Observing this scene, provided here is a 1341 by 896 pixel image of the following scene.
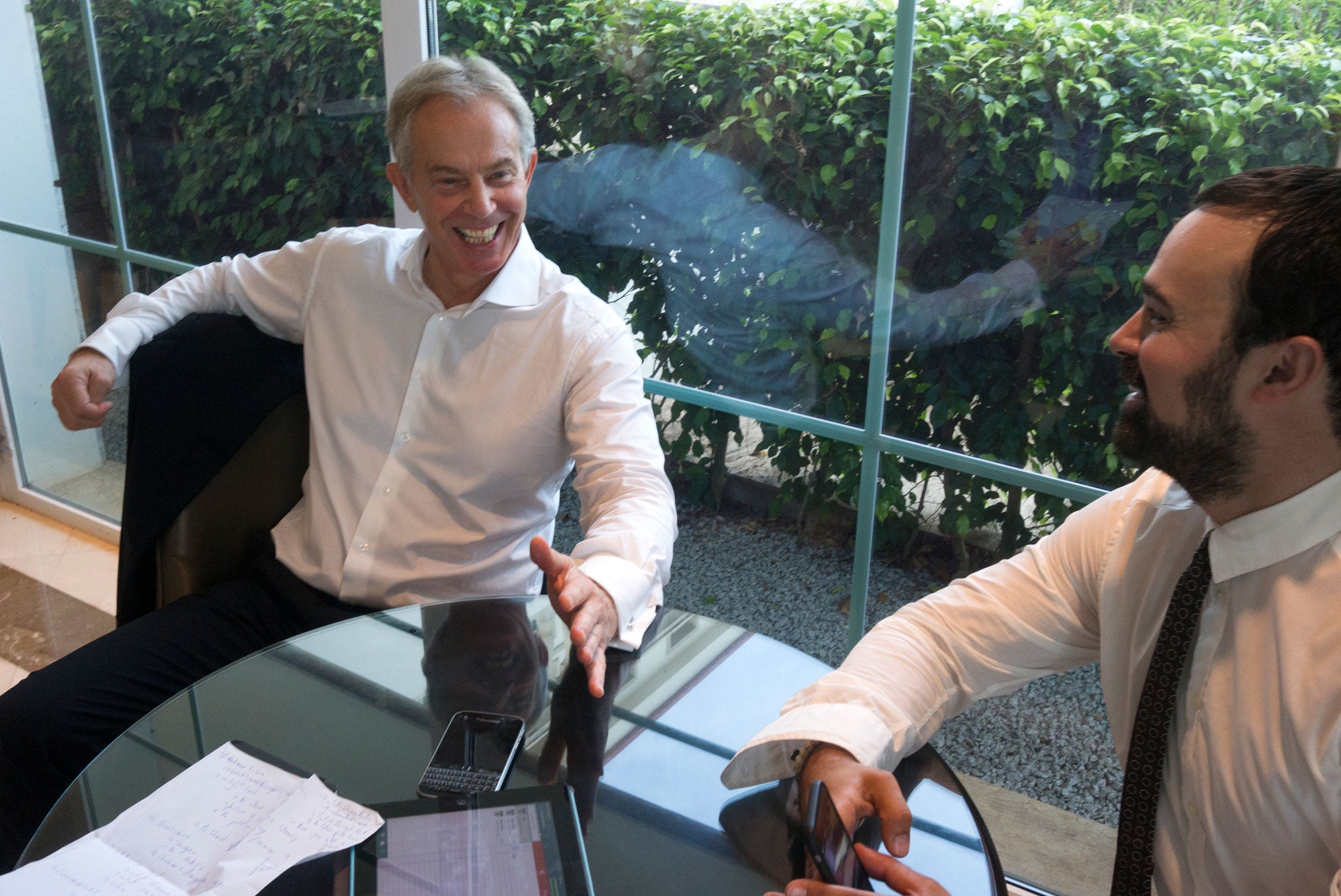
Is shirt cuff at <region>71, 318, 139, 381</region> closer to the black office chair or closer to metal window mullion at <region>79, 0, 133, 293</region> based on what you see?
the black office chair

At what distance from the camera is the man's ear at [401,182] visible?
1.96 metres

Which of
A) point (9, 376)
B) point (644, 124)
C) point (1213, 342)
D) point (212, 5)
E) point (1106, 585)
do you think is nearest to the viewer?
point (1213, 342)

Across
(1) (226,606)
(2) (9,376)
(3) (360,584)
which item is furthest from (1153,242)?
(2) (9,376)

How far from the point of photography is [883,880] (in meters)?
1.11

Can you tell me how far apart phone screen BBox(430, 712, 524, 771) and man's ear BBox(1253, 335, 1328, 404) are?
0.93 meters

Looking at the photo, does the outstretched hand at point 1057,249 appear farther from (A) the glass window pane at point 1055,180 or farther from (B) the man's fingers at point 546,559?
(B) the man's fingers at point 546,559

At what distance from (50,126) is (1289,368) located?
3438mm

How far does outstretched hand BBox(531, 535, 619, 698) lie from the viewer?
1412 millimetres

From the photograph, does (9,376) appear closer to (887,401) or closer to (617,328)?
(617,328)

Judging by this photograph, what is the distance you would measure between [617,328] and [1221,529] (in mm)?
1047

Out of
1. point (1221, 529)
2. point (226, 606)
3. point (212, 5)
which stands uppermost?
point (212, 5)

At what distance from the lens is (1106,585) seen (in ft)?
4.39

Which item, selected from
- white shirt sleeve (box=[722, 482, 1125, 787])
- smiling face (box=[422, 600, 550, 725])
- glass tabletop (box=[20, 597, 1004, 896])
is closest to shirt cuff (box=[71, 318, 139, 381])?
glass tabletop (box=[20, 597, 1004, 896])

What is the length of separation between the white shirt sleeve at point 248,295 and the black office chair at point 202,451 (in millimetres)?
54
